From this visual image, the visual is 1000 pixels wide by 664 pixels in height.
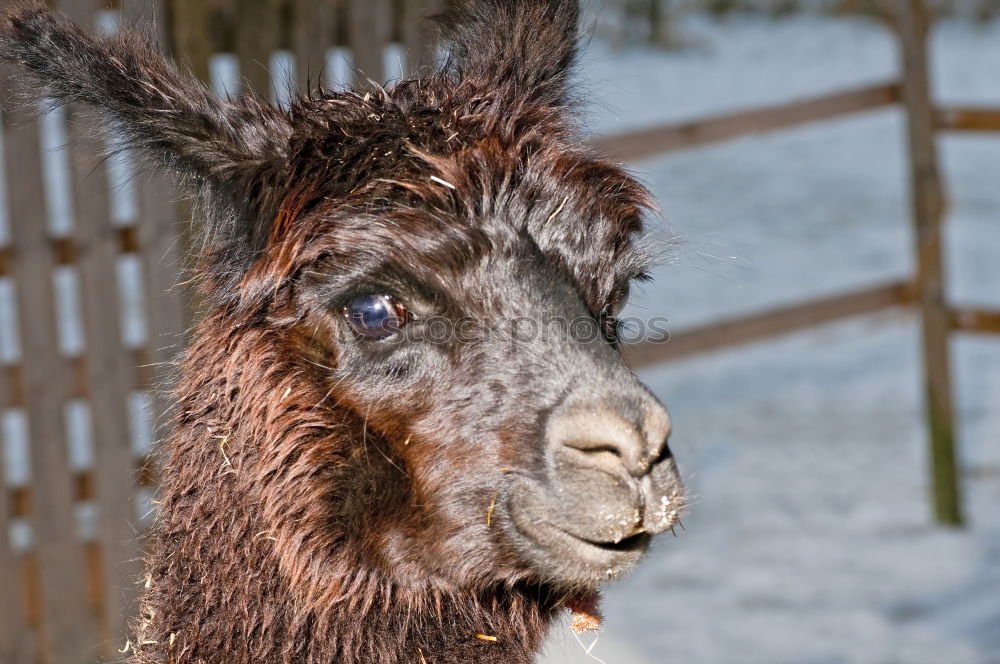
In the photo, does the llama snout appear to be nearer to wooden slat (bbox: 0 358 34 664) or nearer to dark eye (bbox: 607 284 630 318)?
dark eye (bbox: 607 284 630 318)

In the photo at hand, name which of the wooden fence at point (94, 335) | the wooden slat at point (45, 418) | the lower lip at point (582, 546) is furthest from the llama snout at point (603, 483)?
the wooden slat at point (45, 418)

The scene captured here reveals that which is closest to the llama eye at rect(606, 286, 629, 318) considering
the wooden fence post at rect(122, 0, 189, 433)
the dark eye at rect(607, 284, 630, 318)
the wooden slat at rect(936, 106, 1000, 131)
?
the dark eye at rect(607, 284, 630, 318)

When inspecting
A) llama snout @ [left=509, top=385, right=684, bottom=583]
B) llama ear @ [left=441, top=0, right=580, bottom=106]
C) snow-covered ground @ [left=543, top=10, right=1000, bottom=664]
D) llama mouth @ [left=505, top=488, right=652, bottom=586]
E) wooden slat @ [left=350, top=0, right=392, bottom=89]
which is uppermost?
wooden slat @ [left=350, top=0, right=392, bottom=89]

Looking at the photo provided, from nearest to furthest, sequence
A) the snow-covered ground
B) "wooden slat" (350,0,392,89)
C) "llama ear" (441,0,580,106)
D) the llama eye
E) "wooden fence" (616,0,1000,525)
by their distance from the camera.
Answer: the llama eye, "llama ear" (441,0,580,106), "wooden slat" (350,0,392,89), the snow-covered ground, "wooden fence" (616,0,1000,525)

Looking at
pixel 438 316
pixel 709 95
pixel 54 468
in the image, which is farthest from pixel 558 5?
pixel 709 95

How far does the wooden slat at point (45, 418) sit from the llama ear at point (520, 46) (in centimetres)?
225

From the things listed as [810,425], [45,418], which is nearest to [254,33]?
[45,418]

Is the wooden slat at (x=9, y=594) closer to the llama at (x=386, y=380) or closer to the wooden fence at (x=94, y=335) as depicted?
the wooden fence at (x=94, y=335)

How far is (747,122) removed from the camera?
6.33 meters

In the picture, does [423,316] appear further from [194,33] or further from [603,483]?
[194,33]

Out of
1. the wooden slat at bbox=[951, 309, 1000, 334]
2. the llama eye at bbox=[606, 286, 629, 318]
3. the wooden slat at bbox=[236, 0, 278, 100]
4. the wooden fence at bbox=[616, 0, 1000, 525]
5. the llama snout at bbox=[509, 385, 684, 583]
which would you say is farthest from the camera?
the wooden slat at bbox=[951, 309, 1000, 334]

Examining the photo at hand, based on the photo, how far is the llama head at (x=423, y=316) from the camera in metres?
1.96

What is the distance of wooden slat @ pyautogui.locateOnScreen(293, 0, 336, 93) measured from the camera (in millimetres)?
4777

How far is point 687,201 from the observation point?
12.3m
